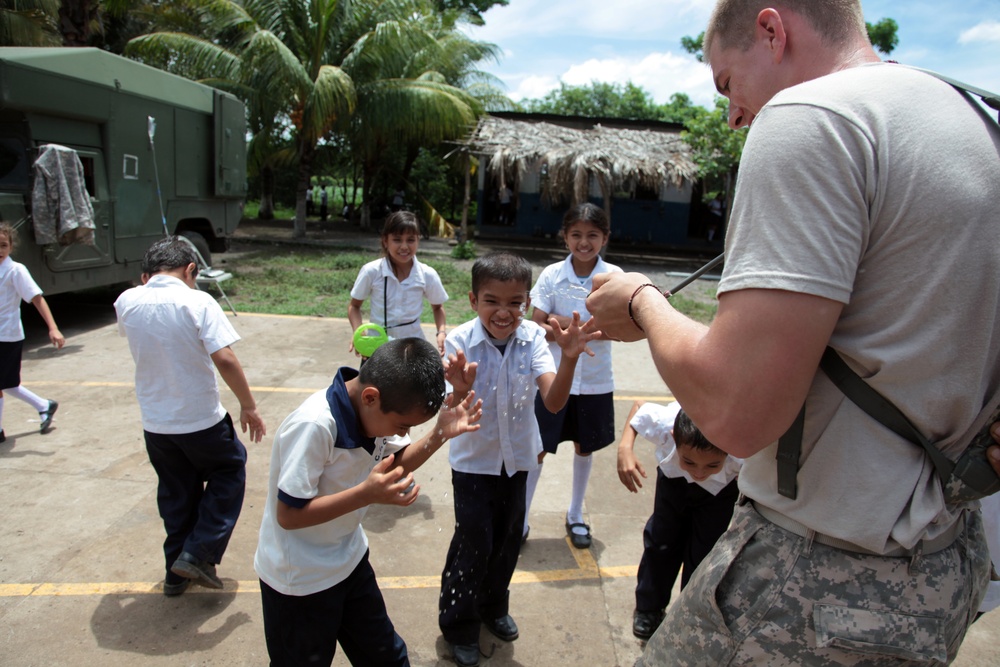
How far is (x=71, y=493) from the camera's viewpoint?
3982 millimetres

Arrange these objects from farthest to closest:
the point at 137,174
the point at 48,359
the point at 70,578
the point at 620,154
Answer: the point at 620,154 → the point at 137,174 → the point at 48,359 → the point at 70,578

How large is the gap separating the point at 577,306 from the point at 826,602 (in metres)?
2.81

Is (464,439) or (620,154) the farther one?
(620,154)

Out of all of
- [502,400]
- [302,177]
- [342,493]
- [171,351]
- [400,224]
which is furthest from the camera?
[302,177]

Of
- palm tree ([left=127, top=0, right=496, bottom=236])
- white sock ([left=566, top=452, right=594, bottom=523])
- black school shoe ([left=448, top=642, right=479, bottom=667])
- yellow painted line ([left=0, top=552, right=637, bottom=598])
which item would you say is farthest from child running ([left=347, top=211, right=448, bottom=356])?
palm tree ([left=127, top=0, right=496, bottom=236])

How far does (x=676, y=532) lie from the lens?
2.97 m

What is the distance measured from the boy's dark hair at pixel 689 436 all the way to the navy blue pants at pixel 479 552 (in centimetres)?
69

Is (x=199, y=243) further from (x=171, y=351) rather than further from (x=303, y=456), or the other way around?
(x=303, y=456)

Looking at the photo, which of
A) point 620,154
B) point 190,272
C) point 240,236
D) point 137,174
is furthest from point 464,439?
point 240,236

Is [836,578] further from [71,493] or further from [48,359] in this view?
[48,359]

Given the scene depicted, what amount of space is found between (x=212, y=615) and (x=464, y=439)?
53.7 inches

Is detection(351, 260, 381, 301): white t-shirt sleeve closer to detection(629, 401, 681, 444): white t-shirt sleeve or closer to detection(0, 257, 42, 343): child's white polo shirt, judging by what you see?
detection(629, 401, 681, 444): white t-shirt sleeve

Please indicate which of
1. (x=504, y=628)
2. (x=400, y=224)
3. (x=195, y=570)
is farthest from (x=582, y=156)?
(x=195, y=570)

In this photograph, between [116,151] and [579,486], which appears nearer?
[579,486]
